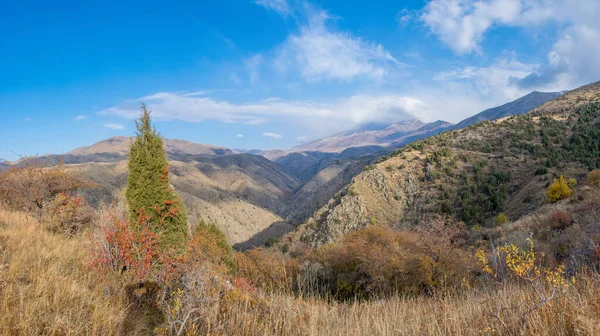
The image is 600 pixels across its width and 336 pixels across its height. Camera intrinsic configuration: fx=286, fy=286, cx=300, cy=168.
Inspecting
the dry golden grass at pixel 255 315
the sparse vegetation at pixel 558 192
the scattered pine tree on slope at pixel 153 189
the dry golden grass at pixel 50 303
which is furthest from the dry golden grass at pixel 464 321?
the sparse vegetation at pixel 558 192

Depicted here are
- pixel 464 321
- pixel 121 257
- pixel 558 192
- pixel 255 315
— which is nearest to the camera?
pixel 464 321

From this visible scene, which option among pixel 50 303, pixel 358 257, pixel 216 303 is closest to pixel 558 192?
pixel 358 257

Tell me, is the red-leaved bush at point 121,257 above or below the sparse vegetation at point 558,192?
above

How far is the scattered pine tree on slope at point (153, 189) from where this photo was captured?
13.9 m

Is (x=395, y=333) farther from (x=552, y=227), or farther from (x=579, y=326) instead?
(x=552, y=227)

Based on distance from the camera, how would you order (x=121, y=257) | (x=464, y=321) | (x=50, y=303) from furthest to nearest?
(x=121, y=257), (x=50, y=303), (x=464, y=321)

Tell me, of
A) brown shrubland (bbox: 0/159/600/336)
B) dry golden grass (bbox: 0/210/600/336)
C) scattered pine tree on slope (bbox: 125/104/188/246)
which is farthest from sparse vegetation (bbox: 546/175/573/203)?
scattered pine tree on slope (bbox: 125/104/188/246)

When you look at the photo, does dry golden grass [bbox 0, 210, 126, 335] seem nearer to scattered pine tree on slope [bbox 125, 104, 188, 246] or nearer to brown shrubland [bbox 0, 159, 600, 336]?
brown shrubland [bbox 0, 159, 600, 336]

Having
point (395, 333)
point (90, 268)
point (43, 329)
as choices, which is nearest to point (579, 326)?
point (395, 333)

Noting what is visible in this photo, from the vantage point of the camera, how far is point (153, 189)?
558 inches

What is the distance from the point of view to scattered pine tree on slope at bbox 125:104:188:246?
545 inches

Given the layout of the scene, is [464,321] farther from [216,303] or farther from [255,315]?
[216,303]

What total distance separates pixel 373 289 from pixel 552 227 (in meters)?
11.9

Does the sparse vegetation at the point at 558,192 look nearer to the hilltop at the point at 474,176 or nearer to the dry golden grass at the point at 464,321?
the hilltop at the point at 474,176
